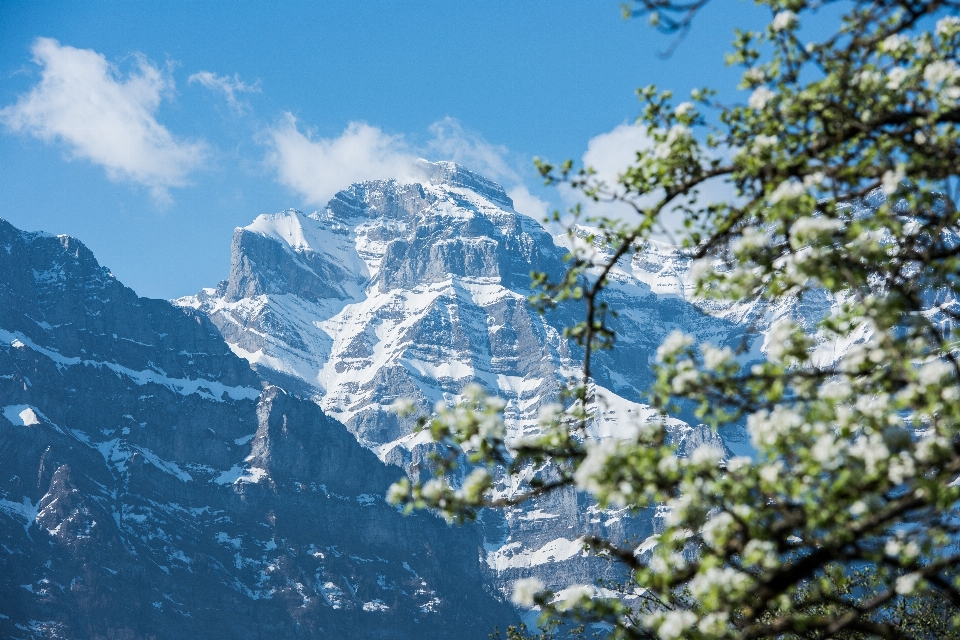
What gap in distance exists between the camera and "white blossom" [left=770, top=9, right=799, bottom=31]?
29.1 feet

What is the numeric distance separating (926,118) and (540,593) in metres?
5.16

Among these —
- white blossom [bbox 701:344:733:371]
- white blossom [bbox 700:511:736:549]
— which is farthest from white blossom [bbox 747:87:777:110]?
white blossom [bbox 700:511:736:549]

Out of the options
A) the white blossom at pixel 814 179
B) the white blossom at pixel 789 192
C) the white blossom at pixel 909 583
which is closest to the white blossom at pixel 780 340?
the white blossom at pixel 789 192

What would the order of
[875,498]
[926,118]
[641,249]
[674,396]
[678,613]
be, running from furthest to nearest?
[641,249] → [926,118] → [674,396] → [678,613] → [875,498]

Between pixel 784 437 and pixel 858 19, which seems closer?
pixel 784 437

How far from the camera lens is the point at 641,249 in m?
10.6

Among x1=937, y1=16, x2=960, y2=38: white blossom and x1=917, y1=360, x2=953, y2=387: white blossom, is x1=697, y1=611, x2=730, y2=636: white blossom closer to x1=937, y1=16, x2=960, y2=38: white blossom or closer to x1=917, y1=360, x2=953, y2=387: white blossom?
x1=917, y1=360, x2=953, y2=387: white blossom

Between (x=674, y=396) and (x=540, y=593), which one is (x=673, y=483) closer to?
(x=674, y=396)

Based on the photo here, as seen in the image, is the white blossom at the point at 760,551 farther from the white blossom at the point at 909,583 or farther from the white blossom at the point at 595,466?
the white blossom at the point at 595,466

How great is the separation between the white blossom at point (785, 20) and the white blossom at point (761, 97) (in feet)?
2.11

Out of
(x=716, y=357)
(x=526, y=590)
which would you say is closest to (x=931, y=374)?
(x=716, y=357)

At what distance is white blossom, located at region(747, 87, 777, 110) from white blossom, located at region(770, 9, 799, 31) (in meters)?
0.64

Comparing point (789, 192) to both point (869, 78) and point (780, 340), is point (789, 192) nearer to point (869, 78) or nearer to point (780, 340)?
point (780, 340)

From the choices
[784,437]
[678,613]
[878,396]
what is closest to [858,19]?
[878,396]
